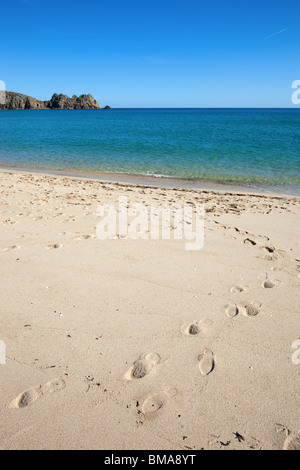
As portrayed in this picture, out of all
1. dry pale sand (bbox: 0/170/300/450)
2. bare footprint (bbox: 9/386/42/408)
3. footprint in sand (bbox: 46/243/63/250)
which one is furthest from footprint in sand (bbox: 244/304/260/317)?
footprint in sand (bbox: 46/243/63/250)

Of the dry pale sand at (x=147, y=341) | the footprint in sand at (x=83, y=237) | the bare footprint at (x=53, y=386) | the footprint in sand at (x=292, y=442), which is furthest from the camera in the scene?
the footprint in sand at (x=83, y=237)

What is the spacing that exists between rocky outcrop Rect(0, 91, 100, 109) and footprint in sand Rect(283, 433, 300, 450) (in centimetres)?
15496

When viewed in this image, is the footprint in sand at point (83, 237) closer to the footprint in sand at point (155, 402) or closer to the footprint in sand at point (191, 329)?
the footprint in sand at point (191, 329)

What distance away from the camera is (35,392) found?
2148 mm

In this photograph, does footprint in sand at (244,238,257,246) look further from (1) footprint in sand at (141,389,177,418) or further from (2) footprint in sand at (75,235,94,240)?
(1) footprint in sand at (141,389,177,418)

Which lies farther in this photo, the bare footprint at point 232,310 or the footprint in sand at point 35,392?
the bare footprint at point 232,310

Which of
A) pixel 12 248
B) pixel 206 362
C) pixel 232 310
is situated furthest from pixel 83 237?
pixel 206 362

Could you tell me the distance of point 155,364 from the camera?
2.42 m

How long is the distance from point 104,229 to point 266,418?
12.5 ft

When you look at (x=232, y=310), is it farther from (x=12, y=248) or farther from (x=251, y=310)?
(x=12, y=248)

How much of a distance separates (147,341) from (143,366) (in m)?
0.29

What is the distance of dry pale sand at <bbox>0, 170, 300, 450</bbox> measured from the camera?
76.4 inches

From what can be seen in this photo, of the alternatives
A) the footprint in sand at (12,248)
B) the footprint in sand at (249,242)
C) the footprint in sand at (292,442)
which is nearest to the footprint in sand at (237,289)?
the footprint in sand at (249,242)

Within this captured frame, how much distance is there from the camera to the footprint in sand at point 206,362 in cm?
238
